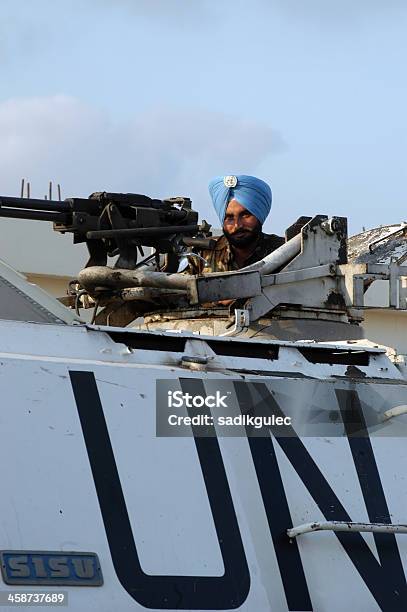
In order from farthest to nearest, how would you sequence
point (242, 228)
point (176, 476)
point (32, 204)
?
1. point (242, 228)
2. point (32, 204)
3. point (176, 476)

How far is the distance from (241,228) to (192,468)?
3.51 meters

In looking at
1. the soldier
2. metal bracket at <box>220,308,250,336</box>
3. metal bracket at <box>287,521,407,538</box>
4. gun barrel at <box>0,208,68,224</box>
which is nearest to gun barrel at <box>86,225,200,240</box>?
gun barrel at <box>0,208,68,224</box>

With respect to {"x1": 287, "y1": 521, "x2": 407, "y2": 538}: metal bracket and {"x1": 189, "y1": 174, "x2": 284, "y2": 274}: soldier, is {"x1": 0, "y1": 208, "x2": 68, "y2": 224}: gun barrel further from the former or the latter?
{"x1": 287, "y1": 521, "x2": 407, "y2": 538}: metal bracket

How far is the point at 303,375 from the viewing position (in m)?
6.20

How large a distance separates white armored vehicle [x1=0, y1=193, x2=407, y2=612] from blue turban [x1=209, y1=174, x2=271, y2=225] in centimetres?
224

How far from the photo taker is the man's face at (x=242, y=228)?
885cm

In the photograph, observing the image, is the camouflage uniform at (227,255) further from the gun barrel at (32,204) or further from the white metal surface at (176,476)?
the white metal surface at (176,476)

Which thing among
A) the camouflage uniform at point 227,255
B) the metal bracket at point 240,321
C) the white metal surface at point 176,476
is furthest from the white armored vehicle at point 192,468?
the camouflage uniform at point 227,255

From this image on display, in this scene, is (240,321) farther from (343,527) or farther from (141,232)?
(343,527)

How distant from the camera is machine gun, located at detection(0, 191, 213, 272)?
280 inches

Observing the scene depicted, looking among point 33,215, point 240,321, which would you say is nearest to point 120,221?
point 33,215

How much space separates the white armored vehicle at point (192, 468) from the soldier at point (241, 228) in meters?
2.14

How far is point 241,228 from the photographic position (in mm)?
8859

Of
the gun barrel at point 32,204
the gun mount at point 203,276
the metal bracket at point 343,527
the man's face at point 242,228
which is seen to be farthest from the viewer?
the man's face at point 242,228
